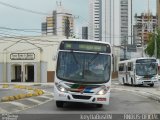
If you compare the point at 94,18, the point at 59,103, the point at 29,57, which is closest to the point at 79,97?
the point at 59,103

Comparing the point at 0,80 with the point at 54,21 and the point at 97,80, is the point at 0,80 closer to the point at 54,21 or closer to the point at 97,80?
the point at 54,21

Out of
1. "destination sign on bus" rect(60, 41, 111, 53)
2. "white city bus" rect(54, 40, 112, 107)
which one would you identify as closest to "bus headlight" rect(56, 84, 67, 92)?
"white city bus" rect(54, 40, 112, 107)

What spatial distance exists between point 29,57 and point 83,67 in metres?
50.2

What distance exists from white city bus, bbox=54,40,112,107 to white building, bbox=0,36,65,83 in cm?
4839

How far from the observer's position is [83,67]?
20.5 meters

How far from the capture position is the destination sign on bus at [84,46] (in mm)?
20906

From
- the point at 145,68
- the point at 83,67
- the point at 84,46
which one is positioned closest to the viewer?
the point at 83,67

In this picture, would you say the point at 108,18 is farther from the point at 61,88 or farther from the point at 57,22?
the point at 61,88

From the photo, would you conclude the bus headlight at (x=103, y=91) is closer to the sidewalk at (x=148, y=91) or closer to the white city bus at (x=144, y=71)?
the sidewalk at (x=148, y=91)

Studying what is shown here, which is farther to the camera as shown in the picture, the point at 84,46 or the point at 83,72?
the point at 84,46

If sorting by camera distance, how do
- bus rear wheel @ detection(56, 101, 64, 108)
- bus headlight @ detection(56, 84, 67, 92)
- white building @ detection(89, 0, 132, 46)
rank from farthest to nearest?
white building @ detection(89, 0, 132, 46) → bus rear wheel @ detection(56, 101, 64, 108) → bus headlight @ detection(56, 84, 67, 92)

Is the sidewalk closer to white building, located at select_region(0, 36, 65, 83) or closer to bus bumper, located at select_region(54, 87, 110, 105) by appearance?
bus bumper, located at select_region(54, 87, 110, 105)

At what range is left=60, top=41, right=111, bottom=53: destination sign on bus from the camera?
2091 centimetres

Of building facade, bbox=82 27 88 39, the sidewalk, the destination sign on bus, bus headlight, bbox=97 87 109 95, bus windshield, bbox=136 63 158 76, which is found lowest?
the sidewalk
